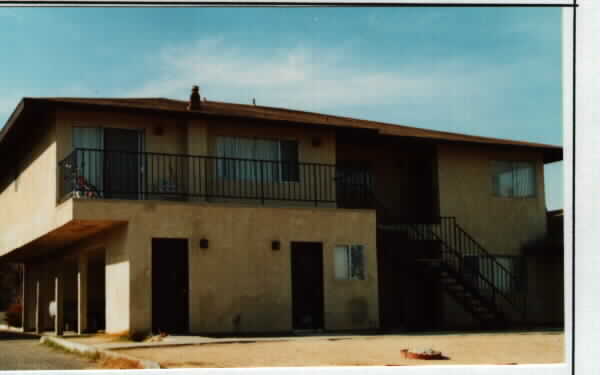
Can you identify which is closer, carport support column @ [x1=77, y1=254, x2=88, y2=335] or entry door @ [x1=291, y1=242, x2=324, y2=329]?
entry door @ [x1=291, y1=242, x2=324, y2=329]

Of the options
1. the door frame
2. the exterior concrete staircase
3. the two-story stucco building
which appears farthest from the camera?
the exterior concrete staircase

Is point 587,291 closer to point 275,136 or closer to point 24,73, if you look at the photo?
point 275,136

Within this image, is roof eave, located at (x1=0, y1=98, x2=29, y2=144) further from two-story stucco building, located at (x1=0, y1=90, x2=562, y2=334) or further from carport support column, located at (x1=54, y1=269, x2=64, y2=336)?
carport support column, located at (x1=54, y1=269, x2=64, y2=336)

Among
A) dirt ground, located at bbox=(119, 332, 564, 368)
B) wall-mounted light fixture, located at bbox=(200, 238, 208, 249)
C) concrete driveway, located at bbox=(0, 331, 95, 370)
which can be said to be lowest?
concrete driveway, located at bbox=(0, 331, 95, 370)

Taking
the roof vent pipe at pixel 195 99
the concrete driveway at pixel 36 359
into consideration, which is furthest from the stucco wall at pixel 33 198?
the roof vent pipe at pixel 195 99

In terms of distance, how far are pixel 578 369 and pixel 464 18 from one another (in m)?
10.6

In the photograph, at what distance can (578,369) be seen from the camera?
9.72 m

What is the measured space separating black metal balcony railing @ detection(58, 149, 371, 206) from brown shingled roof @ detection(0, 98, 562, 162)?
3.29 feet

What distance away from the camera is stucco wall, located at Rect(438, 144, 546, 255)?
23.7 metres

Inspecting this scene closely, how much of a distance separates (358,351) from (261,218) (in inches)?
219

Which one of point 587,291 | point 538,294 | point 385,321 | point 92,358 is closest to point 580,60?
point 587,291

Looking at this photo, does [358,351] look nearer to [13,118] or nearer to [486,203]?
[13,118]

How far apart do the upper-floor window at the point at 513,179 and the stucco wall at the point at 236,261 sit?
567 centimetres

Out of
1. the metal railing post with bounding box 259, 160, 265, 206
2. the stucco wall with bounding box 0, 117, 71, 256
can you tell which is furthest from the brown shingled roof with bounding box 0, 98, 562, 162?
the metal railing post with bounding box 259, 160, 265, 206
